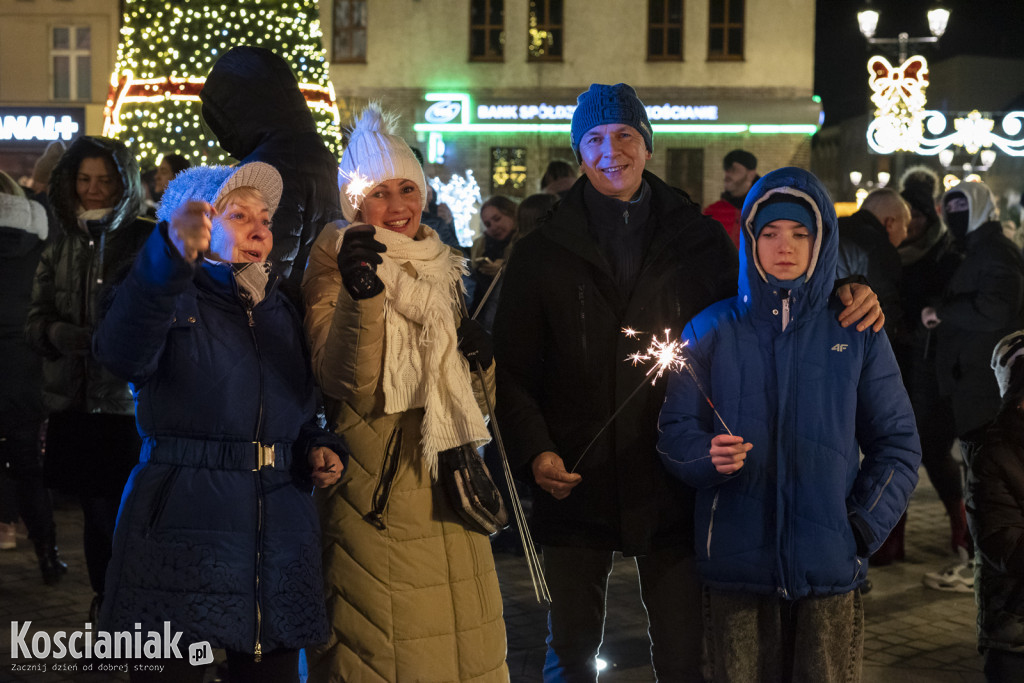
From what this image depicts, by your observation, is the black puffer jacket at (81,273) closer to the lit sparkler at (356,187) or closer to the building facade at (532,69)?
the lit sparkler at (356,187)

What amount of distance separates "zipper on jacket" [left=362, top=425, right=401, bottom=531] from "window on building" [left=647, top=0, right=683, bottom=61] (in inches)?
1137

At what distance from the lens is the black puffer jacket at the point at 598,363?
11.9 ft

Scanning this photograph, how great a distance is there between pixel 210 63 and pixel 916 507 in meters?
6.25

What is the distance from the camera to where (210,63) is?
22.9ft

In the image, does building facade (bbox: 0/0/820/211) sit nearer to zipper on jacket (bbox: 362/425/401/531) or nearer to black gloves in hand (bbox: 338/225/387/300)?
zipper on jacket (bbox: 362/425/401/531)

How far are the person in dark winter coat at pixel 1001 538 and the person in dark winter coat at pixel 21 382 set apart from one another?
490 cm

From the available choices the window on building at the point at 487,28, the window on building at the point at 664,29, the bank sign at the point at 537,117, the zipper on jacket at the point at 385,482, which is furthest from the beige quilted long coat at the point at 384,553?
the window on building at the point at 664,29

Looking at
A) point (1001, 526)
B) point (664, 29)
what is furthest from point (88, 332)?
point (664, 29)

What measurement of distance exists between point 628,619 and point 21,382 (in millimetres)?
3698

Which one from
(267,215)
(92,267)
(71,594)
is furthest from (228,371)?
(71,594)

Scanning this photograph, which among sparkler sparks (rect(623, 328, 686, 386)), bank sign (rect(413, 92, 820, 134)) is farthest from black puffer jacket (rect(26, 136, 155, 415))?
bank sign (rect(413, 92, 820, 134))

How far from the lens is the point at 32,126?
27.4 metres

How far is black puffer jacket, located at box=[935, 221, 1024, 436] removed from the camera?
21.8ft

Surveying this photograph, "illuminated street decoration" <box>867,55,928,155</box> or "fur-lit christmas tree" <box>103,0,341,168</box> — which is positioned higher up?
"illuminated street decoration" <box>867,55,928,155</box>
